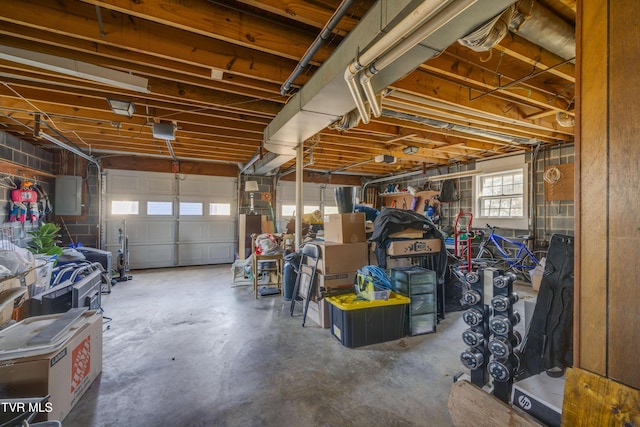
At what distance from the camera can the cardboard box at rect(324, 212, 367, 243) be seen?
3443mm

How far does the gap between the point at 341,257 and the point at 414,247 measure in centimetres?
85

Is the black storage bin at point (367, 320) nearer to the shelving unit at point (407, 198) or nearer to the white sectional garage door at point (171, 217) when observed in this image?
the shelving unit at point (407, 198)

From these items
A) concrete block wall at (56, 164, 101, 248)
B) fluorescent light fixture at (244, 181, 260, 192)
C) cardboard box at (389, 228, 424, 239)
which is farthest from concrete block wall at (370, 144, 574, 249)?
concrete block wall at (56, 164, 101, 248)

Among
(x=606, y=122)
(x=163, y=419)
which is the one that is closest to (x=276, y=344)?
(x=163, y=419)

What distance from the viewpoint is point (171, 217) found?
7.05m

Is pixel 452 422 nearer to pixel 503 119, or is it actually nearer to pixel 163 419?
pixel 163 419

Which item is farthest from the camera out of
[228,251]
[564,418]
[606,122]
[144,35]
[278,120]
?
[228,251]

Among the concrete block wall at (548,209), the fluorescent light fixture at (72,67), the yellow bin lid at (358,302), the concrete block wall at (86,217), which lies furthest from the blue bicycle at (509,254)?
the concrete block wall at (86,217)

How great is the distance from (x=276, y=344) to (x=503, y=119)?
385 centimetres

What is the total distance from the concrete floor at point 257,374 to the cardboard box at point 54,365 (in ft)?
0.45

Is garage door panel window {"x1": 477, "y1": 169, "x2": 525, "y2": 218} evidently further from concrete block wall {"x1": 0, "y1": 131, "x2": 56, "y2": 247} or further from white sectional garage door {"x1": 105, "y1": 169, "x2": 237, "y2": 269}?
concrete block wall {"x1": 0, "y1": 131, "x2": 56, "y2": 247}

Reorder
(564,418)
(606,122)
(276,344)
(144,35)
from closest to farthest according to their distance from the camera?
Result: (606,122)
(564,418)
(144,35)
(276,344)

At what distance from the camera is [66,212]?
5.98 metres

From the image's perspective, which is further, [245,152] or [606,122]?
[245,152]
